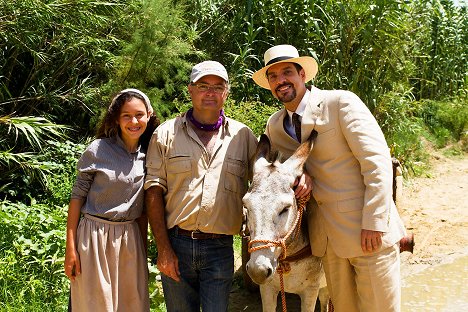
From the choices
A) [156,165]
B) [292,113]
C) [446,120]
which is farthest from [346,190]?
[446,120]

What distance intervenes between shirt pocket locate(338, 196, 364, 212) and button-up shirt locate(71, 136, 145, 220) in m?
1.23

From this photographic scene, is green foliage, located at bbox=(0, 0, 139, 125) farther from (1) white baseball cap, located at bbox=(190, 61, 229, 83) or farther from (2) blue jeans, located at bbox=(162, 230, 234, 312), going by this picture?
(2) blue jeans, located at bbox=(162, 230, 234, 312)

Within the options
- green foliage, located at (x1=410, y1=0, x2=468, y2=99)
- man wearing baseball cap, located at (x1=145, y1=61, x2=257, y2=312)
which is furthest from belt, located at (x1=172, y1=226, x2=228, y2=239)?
green foliage, located at (x1=410, y1=0, x2=468, y2=99)

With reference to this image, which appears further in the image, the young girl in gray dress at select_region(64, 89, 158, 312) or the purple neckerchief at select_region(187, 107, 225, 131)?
the purple neckerchief at select_region(187, 107, 225, 131)

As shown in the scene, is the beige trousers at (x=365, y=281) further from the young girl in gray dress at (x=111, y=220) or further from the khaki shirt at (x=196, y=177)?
the young girl in gray dress at (x=111, y=220)

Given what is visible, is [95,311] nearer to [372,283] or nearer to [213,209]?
[213,209]

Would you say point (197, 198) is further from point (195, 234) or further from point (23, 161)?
point (23, 161)

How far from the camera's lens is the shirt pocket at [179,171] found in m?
3.07

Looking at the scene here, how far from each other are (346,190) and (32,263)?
279 centimetres

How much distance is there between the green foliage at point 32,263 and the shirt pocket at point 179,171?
Answer: 169cm

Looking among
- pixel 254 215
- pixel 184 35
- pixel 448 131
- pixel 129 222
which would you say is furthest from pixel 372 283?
pixel 448 131

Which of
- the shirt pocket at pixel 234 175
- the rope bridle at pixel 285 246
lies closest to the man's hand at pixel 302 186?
the rope bridle at pixel 285 246

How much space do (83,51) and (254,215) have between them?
4.70m

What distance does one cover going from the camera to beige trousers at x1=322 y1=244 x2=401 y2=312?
10.1 feet
